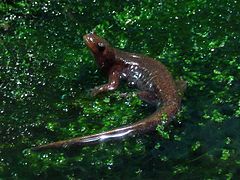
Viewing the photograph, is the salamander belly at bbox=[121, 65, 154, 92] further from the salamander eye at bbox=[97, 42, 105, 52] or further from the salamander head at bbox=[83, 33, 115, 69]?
the salamander eye at bbox=[97, 42, 105, 52]

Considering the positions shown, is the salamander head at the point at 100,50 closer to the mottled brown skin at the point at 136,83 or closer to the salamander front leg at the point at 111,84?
the mottled brown skin at the point at 136,83

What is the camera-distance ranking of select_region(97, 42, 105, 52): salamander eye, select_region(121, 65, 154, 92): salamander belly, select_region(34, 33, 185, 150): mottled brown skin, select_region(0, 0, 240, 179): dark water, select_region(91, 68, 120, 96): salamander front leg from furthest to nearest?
select_region(97, 42, 105, 52): salamander eye, select_region(121, 65, 154, 92): salamander belly, select_region(91, 68, 120, 96): salamander front leg, select_region(34, 33, 185, 150): mottled brown skin, select_region(0, 0, 240, 179): dark water

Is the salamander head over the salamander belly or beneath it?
over

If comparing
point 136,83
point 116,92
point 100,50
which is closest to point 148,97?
point 116,92

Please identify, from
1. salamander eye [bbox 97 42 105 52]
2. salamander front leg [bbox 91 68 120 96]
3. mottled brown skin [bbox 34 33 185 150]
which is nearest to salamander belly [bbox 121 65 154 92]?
mottled brown skin [bbox 34 33 185 150]

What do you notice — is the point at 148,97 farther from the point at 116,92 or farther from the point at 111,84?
the point at 111,84

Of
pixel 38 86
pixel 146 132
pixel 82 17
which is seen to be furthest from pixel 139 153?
pixel 82 17

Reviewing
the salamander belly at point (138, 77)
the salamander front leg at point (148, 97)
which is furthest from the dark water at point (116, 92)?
the salamander belly at point (138, 77)
